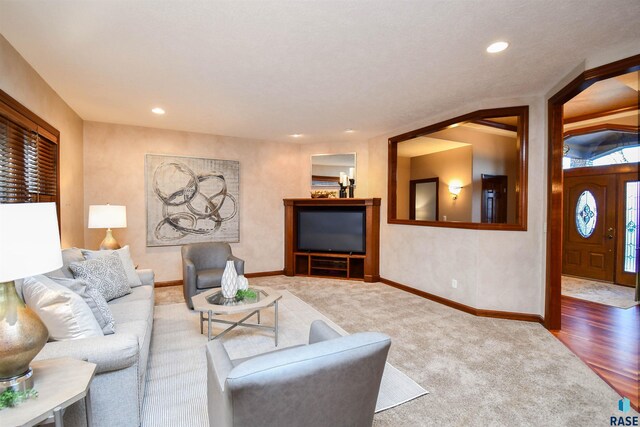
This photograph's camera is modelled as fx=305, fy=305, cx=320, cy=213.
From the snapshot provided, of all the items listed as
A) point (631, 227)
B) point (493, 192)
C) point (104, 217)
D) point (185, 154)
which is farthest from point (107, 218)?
point (631, 227)

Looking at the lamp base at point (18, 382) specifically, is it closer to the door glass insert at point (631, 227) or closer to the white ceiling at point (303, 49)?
the white ceiling at point (303, 49)

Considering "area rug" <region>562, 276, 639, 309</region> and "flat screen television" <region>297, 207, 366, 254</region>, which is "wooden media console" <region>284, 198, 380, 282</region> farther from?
"area rug" <region>562, 276, 639, 309</region>

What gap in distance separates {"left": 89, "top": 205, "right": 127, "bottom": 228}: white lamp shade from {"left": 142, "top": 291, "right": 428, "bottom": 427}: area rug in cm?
121

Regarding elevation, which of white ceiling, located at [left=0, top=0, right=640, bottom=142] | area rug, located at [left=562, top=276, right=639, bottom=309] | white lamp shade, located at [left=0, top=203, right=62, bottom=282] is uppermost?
white ceiling, located at [left=0, top=0, right=640, bottom=142]

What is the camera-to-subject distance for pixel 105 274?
2812 mm

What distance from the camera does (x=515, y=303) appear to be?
3.64m

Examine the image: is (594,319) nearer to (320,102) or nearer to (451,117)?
(451,117)

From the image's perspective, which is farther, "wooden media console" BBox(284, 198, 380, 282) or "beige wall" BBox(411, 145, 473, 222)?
"beige wall" BBox(411, 145, 473, 222)

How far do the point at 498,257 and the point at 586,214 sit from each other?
11.4 feet

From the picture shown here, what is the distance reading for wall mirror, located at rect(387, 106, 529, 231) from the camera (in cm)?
368

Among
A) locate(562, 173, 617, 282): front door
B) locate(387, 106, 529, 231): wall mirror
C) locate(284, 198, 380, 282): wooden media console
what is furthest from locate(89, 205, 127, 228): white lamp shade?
locate(562, 173, 617, 282): front door

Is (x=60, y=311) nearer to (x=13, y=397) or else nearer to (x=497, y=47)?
(x=13, y=397)

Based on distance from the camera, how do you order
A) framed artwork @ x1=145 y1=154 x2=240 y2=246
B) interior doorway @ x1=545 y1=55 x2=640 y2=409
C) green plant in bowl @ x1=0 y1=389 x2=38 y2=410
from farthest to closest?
framed artwork @ x1=145 y1=154 x2=240 y2=246 < interior doorway @ x1=545 y1=55 x2=640 y2=409 < green plant in bowl @ x1=0 y1=389 x2=38 y2=410

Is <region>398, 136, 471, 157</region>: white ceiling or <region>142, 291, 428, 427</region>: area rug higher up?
<region>398, 136, 471, 157</region>: white ceiling
